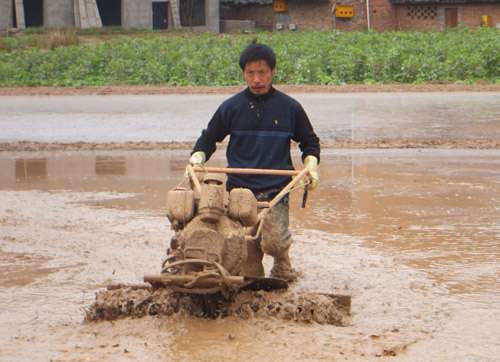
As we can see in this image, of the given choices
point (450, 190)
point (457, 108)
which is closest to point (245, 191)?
point (450, 190)

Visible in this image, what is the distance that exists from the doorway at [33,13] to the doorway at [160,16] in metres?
5.43

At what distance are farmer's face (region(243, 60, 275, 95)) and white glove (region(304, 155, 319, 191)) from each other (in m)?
0.60

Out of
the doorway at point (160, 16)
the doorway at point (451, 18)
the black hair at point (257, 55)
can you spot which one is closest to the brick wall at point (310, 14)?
the doorway at point (451, 18)

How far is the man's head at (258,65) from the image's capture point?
7188mm

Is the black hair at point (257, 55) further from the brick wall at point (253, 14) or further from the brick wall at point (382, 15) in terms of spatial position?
the brick wall at point (253, 14)

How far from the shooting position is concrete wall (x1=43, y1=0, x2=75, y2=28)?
48.5 m

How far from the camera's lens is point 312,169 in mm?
7383

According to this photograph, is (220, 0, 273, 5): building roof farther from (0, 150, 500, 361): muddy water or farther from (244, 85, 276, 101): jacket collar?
(244, 85, 276, 101): jacket collar

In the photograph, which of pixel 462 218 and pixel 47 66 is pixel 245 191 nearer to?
pixel 462 218

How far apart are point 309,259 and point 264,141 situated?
1.60m

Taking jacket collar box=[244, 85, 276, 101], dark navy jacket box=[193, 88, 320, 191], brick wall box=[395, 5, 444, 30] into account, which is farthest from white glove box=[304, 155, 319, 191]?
brick wall box=[395, 5, 444, 30]

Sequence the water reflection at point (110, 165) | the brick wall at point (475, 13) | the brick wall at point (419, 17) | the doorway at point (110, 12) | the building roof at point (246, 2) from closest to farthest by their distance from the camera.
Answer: the water reflection at point (110, 165)
the brick wall at point (475, 13)
the brick wall at point (419, 17)
the doorway at point (110, 12)
the building roof at point (246, 2)

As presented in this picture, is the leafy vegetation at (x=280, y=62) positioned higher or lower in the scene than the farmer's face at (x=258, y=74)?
lower

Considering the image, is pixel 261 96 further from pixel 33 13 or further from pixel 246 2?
pixel 246 2
